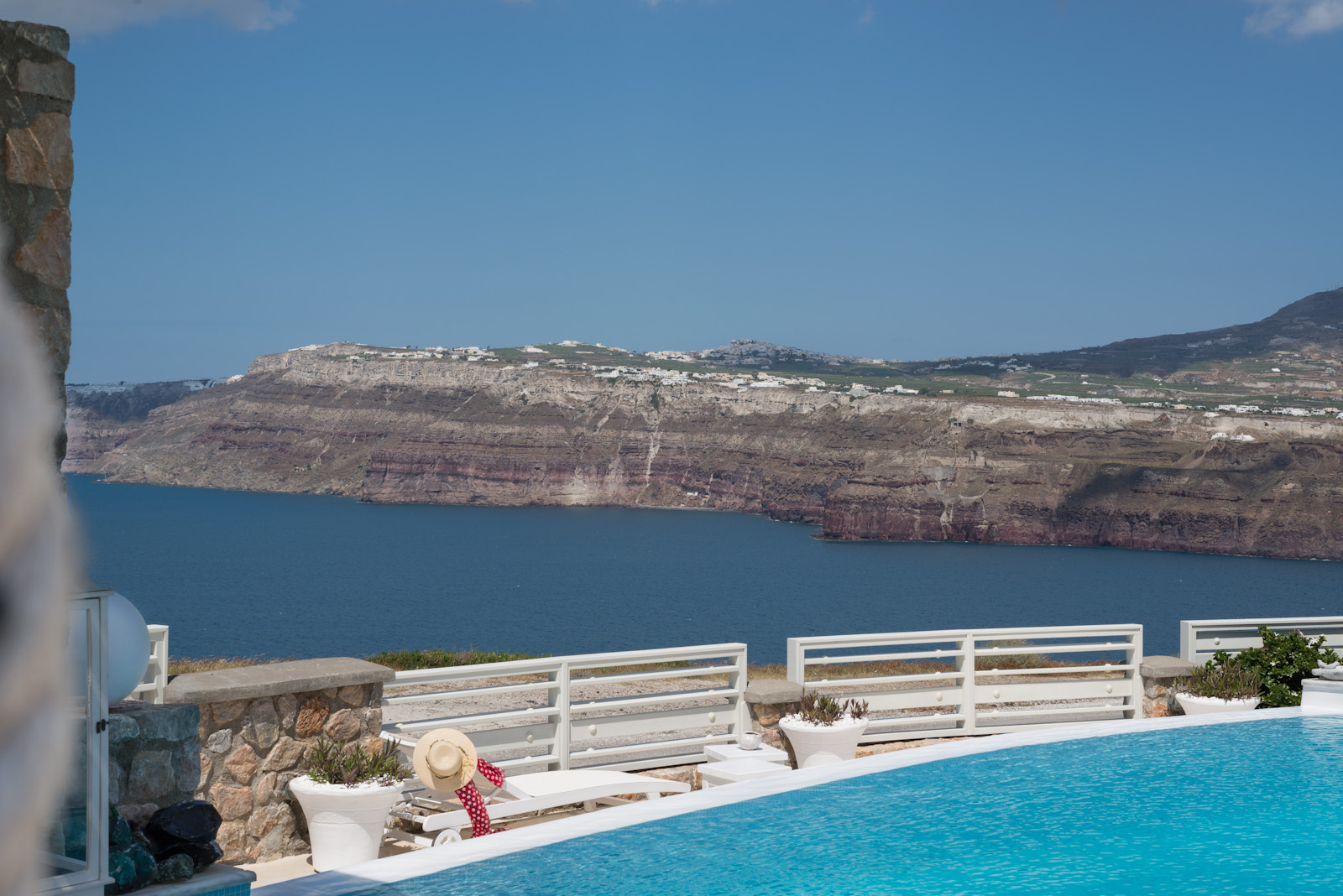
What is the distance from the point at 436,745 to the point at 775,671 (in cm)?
1787

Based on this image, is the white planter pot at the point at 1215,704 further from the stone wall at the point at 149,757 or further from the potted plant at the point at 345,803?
the stone wall at the point at 149,757

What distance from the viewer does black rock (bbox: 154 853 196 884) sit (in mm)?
4941

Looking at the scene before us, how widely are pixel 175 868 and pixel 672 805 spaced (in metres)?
3.52

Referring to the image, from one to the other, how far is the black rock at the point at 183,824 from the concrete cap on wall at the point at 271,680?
59.7 inches

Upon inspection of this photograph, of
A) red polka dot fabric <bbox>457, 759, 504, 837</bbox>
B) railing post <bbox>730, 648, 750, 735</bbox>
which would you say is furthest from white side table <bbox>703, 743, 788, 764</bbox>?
red polka dot fabric <bbox>457, 759, 504, 837</bbox>

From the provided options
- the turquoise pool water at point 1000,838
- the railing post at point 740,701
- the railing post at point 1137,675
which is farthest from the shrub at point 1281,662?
the railing post at point 740,701

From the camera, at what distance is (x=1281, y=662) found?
39.0 ft

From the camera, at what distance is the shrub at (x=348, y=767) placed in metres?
6.99

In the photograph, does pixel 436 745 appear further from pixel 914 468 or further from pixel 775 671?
pixel 914 468

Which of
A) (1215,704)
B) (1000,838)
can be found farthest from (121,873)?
(1215,704)

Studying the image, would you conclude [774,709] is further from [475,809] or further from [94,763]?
[94,763]

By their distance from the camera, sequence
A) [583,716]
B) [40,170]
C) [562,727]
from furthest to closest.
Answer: [583,716]
[562,727]
[40,170]

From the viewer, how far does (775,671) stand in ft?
80.7

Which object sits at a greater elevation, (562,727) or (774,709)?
(562,727)
